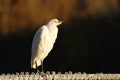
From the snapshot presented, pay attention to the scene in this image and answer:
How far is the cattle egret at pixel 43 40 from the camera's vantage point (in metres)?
7.06

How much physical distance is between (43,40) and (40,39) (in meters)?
0.05

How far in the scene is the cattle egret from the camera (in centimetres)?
706

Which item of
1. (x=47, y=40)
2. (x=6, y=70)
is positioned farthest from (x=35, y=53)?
(x=6, y=70)

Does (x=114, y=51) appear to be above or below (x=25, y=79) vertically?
above

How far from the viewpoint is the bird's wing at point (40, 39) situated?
7.03 meters

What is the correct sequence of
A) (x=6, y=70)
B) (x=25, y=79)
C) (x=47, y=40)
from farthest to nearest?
1. (x=6, y=70)
2. (x=47, y=40)
3. (x=25, y=79)

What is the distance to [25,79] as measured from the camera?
6.71 meters

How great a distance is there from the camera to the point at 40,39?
709 cm

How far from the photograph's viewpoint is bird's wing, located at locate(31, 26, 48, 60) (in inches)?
277

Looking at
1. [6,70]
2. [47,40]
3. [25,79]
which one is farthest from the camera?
[6,70]

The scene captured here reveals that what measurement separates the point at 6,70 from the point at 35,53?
155 inches

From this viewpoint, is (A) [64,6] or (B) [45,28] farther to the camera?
(A) [64,6]

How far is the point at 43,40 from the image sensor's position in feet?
23.4

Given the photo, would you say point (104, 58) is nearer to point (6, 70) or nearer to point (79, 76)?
point (6, 70)
